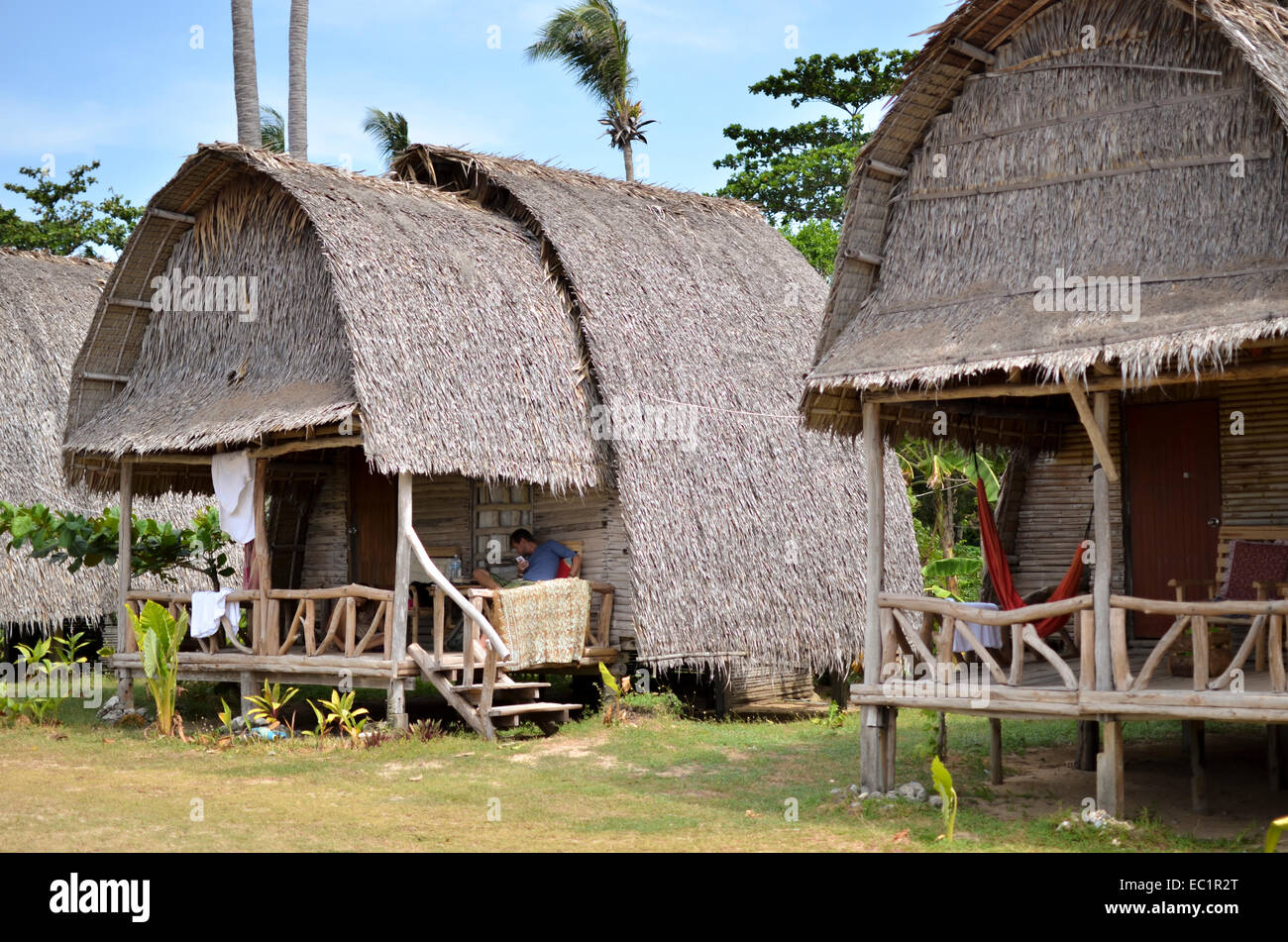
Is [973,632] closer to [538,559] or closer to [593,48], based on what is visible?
[538,559]

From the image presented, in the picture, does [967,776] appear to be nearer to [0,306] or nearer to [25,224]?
[0,306]

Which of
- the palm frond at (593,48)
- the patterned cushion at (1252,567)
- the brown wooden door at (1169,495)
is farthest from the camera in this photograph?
the palm frond at (593,48)

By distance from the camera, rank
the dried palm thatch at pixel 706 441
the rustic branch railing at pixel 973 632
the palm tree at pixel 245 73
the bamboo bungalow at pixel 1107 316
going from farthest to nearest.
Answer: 1. the palm tree at pixel 245 73
2. the dried palm thatch at pixel 706 441
3. the rustic branch railing at pixel 973 632
4. the bamboo bungalow at pixel 1107 316

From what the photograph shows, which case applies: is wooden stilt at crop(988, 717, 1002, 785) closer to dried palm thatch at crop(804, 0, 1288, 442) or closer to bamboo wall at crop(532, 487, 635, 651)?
dried palm thatch at crop(804, 0, 1288, 442)

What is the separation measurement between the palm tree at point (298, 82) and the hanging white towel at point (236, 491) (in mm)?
10644

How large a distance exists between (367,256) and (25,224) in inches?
671

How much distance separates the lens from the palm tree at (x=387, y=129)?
1166 inches

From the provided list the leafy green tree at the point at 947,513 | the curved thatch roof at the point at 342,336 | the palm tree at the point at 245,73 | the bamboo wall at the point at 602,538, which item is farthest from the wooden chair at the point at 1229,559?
the palm tree at the point at 245,73

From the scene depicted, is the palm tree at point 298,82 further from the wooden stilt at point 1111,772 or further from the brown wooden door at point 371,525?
the wooden stilt at point 1111,772

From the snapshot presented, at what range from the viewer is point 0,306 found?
61.4ft

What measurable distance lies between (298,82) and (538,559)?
1248 centimetres

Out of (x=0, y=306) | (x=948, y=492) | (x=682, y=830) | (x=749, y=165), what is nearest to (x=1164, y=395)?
(x=682, y=830)

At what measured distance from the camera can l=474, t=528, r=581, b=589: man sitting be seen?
13.5 metres
